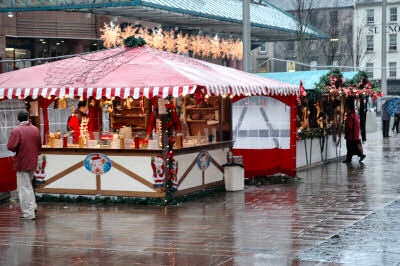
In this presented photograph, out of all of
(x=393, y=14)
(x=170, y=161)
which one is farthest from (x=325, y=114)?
(x=393, y=14)

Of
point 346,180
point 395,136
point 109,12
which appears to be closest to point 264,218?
point 346,180

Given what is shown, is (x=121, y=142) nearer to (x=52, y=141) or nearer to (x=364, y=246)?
(x=52, y=141)

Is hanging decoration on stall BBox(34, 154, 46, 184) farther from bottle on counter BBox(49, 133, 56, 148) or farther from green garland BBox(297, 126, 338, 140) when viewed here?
green garland BBox(297, 126, 338, 140)

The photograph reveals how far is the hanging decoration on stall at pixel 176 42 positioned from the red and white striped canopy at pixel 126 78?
32.5ft

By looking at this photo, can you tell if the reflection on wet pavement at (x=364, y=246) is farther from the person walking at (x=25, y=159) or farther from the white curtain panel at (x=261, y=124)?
the white curtain panel at (x=261, y=124)

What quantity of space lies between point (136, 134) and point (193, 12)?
14.9 meters

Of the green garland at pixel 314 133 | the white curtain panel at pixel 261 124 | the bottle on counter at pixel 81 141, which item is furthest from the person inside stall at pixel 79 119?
the green garland at pixel 314 133

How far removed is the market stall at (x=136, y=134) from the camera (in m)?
13.5

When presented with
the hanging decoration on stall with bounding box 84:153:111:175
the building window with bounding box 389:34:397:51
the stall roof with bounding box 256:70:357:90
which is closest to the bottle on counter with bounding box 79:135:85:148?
the hanging decoration on stall with bounding box 84:153:111:175

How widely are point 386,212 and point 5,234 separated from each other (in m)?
6.48

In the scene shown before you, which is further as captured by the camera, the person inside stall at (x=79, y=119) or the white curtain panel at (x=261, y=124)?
the white curtain panel at (x=261, y=124)

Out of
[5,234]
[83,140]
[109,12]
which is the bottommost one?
[5,234]

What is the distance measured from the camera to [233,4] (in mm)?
35375

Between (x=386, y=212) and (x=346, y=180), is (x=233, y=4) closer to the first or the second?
(x=346, y=180)
